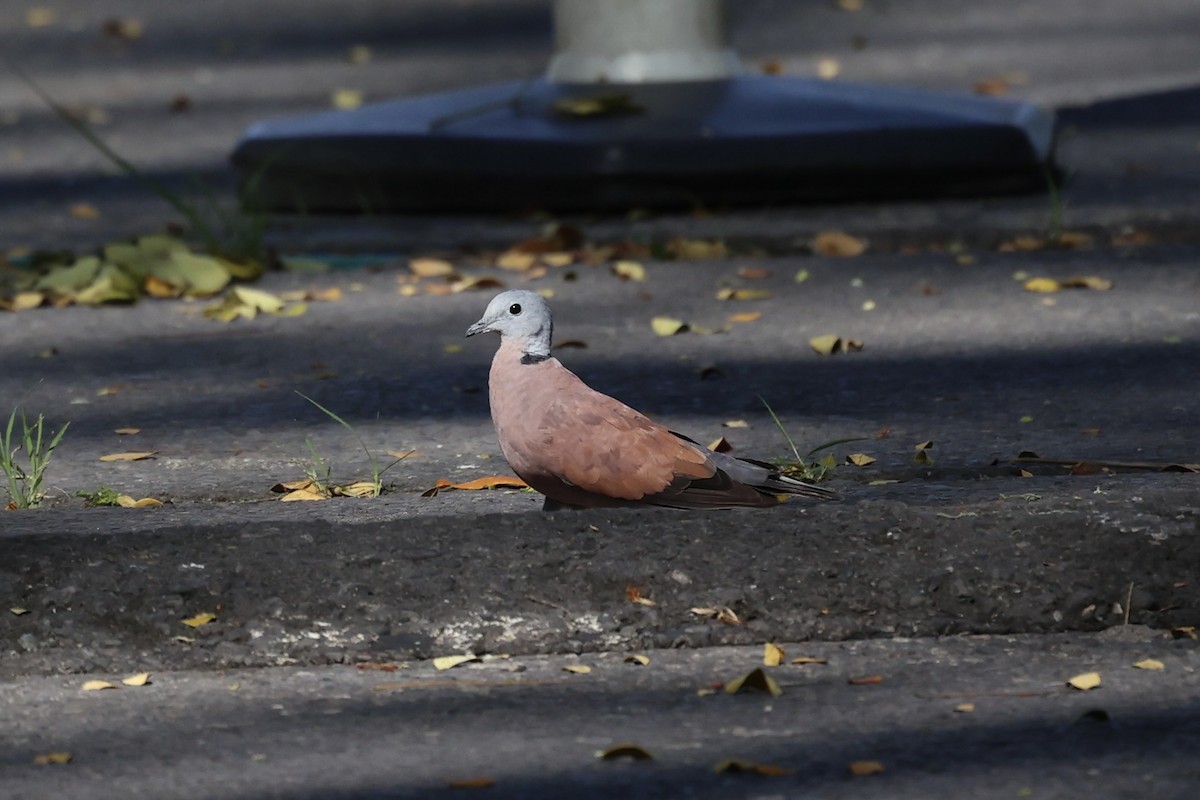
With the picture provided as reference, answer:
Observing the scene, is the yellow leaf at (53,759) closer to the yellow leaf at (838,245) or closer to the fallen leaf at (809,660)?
the fallen leaf at (809,660)

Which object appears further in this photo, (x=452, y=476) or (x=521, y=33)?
(x=521, y=33)

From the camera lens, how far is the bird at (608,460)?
8.25ft

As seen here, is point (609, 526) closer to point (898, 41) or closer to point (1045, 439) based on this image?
point (1045, 439)

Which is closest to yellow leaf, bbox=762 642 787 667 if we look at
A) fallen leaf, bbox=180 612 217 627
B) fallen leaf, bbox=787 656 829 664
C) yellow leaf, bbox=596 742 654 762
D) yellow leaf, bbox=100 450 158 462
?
fallen leaf, bbox=787 656 829 664

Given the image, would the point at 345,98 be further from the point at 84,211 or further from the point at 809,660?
the point at 809,660

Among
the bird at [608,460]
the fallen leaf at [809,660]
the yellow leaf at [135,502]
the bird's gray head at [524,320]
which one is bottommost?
the fallen leaf at [809,660]

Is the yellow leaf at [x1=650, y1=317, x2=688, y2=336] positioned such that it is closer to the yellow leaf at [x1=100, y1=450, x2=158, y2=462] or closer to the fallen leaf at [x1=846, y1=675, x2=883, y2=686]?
the yellow leaf at [x1=100, y1=450, x2=158, y2=462]

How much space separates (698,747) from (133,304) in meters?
2.81

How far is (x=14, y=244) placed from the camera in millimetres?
5266

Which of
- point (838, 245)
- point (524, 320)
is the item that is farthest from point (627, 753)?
point (838, 245)

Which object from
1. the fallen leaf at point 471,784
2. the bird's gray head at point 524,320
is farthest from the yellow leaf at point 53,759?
the bird's gray head at point 524,320

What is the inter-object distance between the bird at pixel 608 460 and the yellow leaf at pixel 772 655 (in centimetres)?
23

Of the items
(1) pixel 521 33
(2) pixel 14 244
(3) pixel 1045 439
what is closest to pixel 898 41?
(1) pixel 521 33

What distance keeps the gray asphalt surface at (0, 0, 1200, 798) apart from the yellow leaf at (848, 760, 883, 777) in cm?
1
